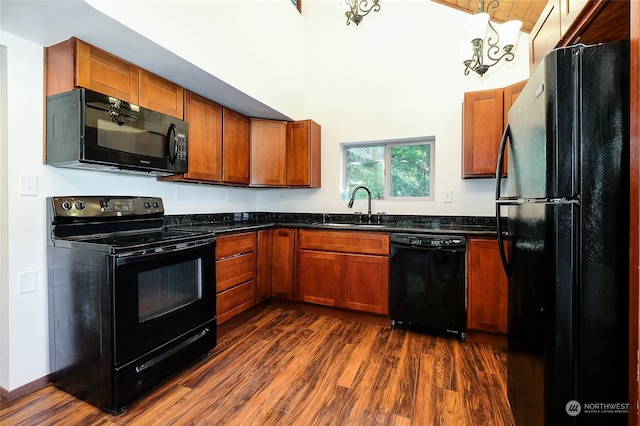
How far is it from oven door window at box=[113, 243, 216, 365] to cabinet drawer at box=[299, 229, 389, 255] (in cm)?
106

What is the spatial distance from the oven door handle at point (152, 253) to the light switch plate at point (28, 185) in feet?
2.52

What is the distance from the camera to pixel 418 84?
124 inches

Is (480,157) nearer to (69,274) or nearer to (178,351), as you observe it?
(178,351)

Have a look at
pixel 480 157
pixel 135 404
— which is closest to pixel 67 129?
pixel 135 404

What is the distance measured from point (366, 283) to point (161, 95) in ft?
7.73

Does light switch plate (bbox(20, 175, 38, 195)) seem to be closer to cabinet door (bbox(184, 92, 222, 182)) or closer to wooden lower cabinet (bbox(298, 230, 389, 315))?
cabinet door (bbox(184, 92, 222, 182))

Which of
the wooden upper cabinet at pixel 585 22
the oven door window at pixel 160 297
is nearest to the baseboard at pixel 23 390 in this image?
the oven door window at pixel 160 297

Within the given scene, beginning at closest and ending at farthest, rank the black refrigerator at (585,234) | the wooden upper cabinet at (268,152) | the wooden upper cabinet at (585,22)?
the black refrigerator at (585,234) → the wooden upper cabinet at (585,22) → the wooden upper cabinet at (268,152)

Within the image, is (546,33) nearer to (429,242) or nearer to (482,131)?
(482,131)

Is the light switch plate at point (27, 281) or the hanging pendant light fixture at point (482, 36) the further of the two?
the hanging pendant light fixture at point (482, 36)

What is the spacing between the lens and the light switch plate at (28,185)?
169 centimetres

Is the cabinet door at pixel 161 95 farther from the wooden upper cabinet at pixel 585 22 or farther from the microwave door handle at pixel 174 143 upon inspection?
the wooden upper cabinet at pixel 585 22

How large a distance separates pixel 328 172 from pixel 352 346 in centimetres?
203

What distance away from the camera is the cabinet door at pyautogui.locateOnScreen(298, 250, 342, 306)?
2.88m
